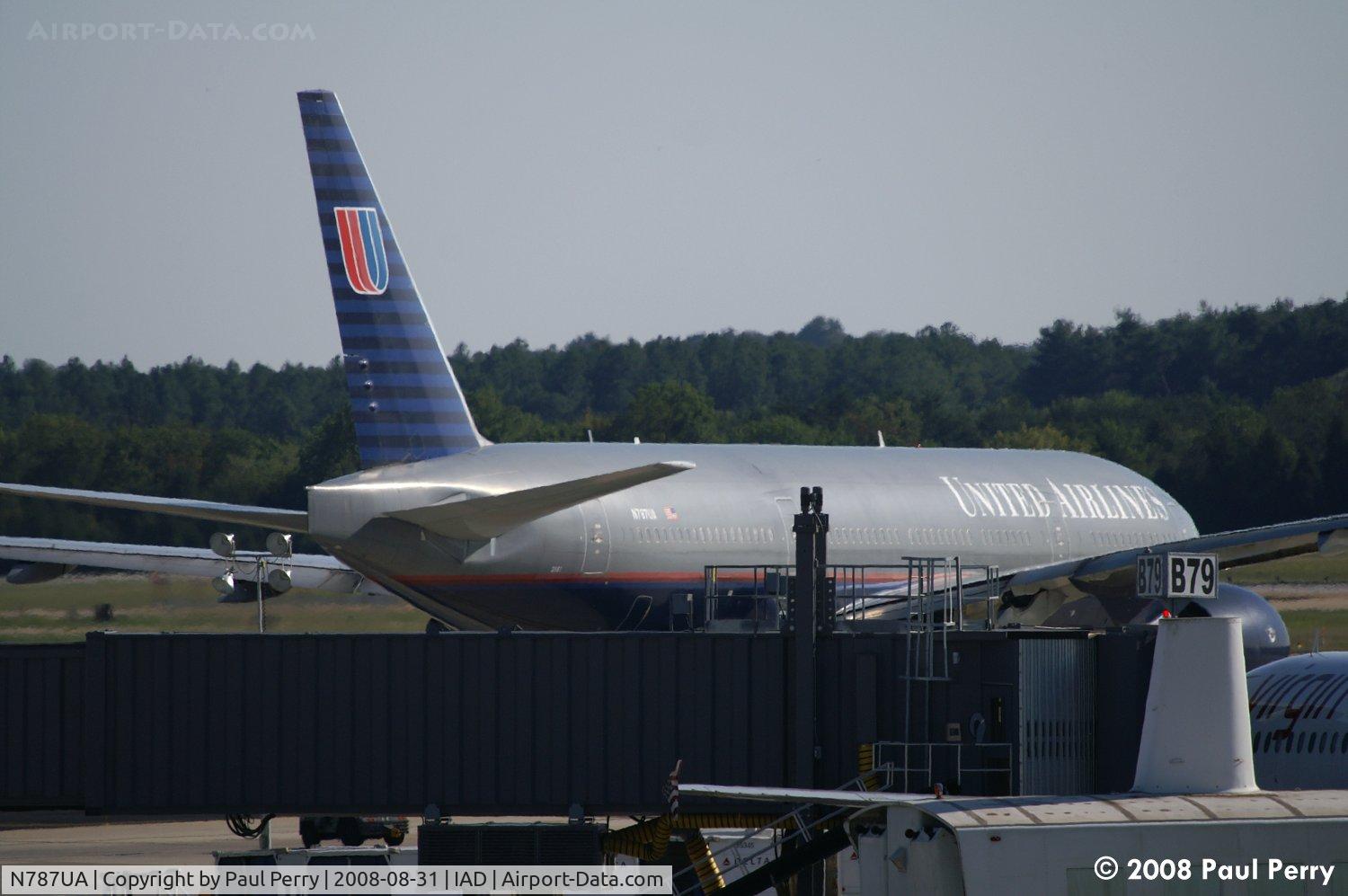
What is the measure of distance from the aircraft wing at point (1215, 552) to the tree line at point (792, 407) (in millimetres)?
41643

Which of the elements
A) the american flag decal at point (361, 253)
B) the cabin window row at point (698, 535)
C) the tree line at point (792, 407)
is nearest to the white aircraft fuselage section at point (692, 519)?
the cabin window row at point (698, 535)

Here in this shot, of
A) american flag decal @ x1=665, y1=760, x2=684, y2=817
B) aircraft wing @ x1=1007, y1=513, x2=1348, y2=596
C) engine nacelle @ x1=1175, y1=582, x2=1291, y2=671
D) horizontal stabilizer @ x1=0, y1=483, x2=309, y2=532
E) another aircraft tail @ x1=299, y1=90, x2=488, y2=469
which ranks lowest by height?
american flag decal @ x1=665, y1=760, x2=684, y2=817

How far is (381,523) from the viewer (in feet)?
111

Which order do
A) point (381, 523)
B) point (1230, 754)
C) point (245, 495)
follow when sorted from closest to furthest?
point (1230, 754)
point (381, 523)
point (245, 495)

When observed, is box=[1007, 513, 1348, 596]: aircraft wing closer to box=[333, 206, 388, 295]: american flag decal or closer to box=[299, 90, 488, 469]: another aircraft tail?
Result: box=[299, 90, 488, 469]: another aircraft tail

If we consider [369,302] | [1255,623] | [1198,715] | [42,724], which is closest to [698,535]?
[369,302]

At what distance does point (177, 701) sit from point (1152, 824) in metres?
11.7

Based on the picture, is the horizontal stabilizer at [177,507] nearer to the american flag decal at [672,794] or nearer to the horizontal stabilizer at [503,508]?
the horizontal stabilizer at [503,508]

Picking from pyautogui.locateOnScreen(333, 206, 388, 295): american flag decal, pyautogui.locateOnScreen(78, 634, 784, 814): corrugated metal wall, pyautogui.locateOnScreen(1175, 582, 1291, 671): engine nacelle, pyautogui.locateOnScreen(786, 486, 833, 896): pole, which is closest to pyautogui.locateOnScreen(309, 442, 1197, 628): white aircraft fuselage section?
pyautogui.locateOnScreen(333, 206, 388, 295): american flag decal

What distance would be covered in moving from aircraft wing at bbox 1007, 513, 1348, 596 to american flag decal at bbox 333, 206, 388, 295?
13.0 m

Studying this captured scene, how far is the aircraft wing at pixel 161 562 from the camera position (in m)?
45.5

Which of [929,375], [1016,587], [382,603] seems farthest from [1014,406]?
[1016,587]

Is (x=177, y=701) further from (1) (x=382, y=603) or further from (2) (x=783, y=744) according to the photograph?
(1) (x=382, y=603)

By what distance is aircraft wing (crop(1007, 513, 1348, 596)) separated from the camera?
32188 mm
